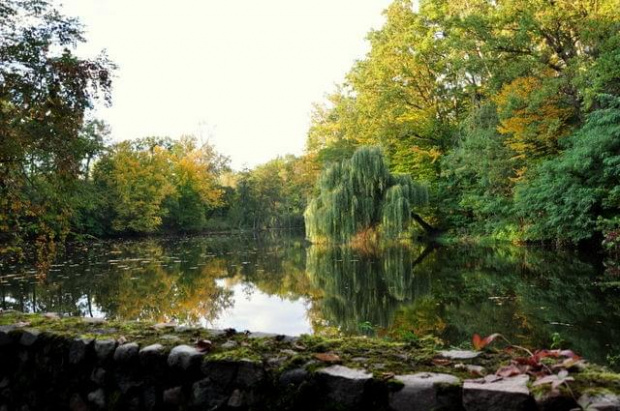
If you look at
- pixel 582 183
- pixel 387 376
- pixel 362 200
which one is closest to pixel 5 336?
pixel 387 376

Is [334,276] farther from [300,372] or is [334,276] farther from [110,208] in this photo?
[110,208]

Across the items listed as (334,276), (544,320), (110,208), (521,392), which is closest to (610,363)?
(544,320)

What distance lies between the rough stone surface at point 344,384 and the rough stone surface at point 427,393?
15cm

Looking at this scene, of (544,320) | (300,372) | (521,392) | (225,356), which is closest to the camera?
(521,392)

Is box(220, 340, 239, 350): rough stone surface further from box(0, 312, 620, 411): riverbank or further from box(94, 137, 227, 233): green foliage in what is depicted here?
box(94, 137, 227, 233): green foliage

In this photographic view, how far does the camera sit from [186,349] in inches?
112

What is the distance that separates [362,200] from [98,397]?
56.5 ft

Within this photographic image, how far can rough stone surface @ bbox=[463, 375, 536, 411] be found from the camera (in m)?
1.89

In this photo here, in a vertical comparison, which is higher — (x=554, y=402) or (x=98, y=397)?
(x=554, y=402)

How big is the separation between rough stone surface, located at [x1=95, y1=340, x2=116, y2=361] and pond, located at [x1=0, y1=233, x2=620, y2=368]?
239cm

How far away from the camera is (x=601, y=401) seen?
1.79 m

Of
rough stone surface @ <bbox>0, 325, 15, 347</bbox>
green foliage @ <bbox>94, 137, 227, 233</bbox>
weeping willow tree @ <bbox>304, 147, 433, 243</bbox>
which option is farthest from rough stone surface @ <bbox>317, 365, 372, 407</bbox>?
green foliage @ <bbox>94, 137, 227, 233</bbox>

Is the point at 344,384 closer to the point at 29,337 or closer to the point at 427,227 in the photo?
the point at 29,337

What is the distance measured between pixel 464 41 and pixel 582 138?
535 centimetres
